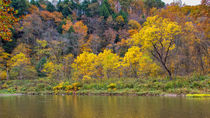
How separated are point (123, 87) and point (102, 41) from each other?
33181 mm

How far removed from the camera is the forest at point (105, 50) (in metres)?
26.2

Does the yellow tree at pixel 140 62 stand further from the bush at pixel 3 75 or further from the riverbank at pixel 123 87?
the bush at pixel 3 75

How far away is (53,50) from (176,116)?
45.7 m

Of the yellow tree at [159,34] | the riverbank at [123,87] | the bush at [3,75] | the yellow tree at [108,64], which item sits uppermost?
the yellow tree at [159,34]

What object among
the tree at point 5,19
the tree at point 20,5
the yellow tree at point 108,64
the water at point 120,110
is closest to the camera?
the tree at point 5,19

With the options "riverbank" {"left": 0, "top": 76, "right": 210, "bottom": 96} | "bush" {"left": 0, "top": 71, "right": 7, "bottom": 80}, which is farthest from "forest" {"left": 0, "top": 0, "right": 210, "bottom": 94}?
"bush" {"left": 0, "top": 71, "right": 7, "bottom": 80}

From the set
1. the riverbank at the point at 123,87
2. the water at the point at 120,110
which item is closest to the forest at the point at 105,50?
the riverbank at the point at 123,87

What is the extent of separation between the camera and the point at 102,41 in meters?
60.8

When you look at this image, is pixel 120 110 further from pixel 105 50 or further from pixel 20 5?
pixel 20 5

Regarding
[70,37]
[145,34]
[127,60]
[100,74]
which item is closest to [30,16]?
[70,37]

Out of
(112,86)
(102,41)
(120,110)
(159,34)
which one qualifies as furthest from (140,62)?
(102,41)

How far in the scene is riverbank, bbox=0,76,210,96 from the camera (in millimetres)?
23561

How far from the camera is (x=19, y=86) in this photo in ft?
130

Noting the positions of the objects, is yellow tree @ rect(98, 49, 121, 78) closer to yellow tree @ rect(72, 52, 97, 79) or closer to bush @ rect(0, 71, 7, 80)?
yellow tree @ rect(72, 52, 97, 79)
